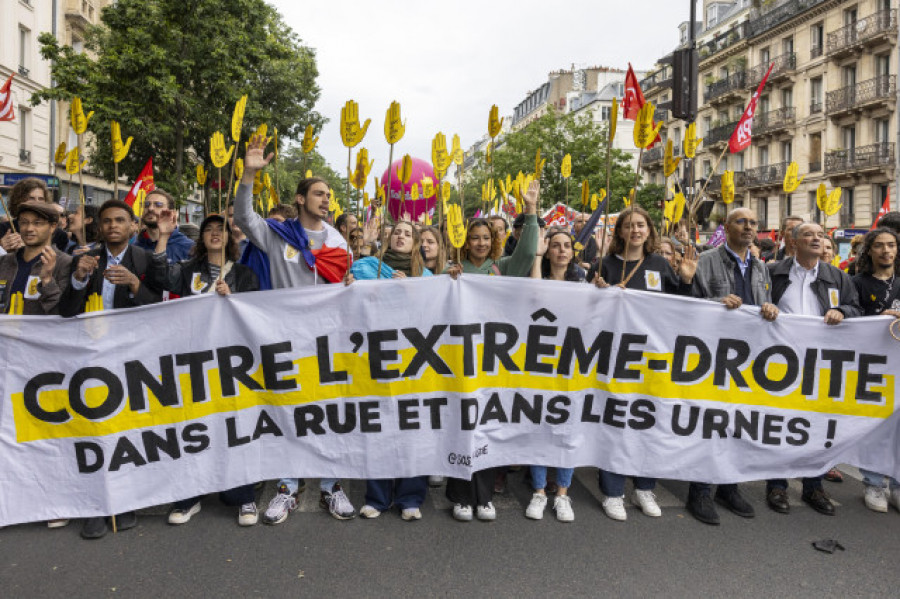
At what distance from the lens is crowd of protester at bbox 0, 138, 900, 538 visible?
14.2 ft

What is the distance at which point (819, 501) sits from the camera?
465 centimetres

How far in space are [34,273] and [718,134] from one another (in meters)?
44.7

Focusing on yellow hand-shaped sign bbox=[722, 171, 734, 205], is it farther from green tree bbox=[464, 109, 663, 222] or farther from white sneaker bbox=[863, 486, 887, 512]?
green tree bbox=[464, 109, 663, 222]

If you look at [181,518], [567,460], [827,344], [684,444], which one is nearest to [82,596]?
[181,518]

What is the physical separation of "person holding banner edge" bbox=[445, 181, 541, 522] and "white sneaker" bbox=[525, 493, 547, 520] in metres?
0.21

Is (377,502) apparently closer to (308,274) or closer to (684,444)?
(308,274)

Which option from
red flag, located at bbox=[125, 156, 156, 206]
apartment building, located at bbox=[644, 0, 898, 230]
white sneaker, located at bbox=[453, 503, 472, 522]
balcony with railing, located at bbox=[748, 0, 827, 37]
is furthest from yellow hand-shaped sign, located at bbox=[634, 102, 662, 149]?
balcony with railing, located at bbox=[748, 0, 827, 37]

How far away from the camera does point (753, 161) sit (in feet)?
138

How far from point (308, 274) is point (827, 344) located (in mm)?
3261

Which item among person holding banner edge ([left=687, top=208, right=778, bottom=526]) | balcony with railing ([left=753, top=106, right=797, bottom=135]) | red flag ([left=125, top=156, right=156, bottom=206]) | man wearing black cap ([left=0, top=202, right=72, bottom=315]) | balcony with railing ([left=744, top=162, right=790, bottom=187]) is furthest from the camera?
balcony with railing ([left=744, top=162, right=790, bottom=187])

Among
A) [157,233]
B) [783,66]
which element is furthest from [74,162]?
[783,66]

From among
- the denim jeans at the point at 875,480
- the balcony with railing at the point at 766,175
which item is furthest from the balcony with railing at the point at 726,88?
the denim jeans at the point at 875,480

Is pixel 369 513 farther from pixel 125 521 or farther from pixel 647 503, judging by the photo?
pixel 647 503

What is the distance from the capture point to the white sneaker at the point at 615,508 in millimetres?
4387
